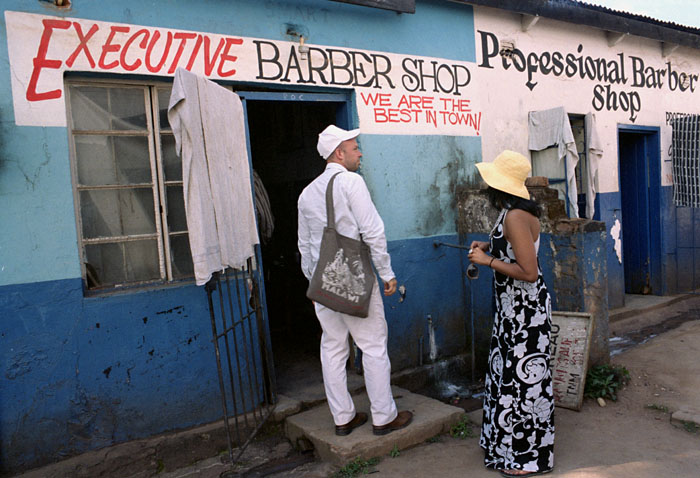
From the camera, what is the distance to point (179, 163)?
4.00 m

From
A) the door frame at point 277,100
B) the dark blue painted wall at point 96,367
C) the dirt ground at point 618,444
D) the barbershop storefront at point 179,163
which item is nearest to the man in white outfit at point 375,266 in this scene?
the dirt ground at point 618,444

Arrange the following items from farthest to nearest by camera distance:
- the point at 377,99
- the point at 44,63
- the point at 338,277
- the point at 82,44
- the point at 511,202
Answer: the point at 377,99, the point at 82,44, the point at 44,63, the point at 338,277, the point at 511,202

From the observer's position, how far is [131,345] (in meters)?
3.62

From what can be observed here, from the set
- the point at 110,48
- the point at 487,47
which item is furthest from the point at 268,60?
the point at 487,47

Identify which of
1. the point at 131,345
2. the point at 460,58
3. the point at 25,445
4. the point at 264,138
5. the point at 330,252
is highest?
the point at 460,58

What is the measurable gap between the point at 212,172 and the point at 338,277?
3.24 feet

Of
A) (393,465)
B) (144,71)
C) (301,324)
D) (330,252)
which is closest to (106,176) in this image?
(144,71)

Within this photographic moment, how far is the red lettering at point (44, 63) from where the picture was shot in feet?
11.0

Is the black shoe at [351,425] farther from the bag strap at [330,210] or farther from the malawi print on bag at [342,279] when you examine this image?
the bag strap at [330,210]

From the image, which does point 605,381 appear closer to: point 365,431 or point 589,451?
point 589,451

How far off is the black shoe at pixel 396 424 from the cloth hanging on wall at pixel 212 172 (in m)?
1.39

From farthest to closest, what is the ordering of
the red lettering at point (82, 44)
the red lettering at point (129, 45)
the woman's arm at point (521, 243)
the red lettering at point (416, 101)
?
1. the red lettering at point (416, 101)
2. the red lettering at point (129, 45)
3. the red lettering at point (82, 44)
4. the woman's arm at point (521, 243)

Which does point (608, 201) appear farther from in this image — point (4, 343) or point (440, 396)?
point (4, 343)

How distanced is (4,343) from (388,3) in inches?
150
